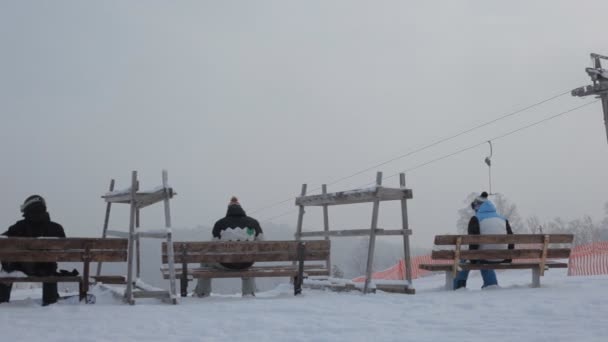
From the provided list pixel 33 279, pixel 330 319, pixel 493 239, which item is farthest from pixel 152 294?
pixel 493 239

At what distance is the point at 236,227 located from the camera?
11586mm

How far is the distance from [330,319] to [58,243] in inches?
171

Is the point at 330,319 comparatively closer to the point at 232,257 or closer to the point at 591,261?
the point at 232,257

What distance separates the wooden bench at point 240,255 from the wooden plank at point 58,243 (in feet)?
2.65

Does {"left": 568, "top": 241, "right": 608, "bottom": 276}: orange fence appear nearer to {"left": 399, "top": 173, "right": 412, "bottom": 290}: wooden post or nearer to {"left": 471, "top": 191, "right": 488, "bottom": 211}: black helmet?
{"left": 471, "top": 191, "right": 488, "bottom": 211}: black helmet

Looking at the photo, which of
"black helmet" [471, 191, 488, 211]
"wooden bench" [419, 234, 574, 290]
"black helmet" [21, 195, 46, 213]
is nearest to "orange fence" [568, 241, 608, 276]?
"black helmet" [471, 191, 488, 211]

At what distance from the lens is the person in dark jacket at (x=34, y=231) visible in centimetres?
934

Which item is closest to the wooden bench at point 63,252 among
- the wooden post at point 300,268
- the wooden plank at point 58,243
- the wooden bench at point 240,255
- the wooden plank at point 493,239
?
the wooden plank at point 58,243

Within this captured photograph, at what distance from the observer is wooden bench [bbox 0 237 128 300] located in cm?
905

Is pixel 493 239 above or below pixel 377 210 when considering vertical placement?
below

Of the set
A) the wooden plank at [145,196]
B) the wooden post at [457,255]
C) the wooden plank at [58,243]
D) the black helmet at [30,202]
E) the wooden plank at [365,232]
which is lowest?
the wooden post at [457,255]

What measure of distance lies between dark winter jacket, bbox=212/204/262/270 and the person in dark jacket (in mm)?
2793

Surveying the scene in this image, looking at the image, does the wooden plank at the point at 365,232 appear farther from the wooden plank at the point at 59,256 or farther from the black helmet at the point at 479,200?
the wooden plank at the point at 59,256

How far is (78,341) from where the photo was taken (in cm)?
620
